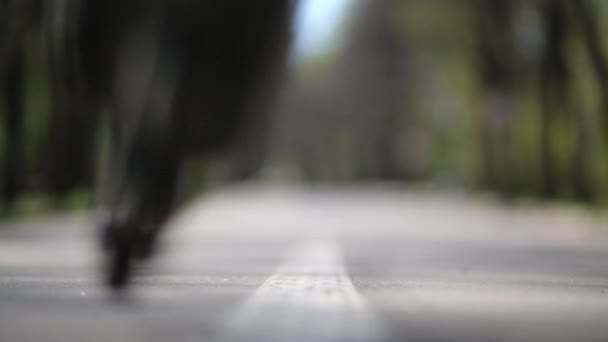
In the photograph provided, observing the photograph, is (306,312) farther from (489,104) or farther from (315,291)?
(489,104)

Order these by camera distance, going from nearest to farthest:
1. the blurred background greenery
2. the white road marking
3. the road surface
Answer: the white road marking → the road surface → the blurred background greenery

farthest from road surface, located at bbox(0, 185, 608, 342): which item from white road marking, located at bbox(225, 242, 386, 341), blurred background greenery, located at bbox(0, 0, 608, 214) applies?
blurred background greenery, located at bbox(0, 0, 608, 214)

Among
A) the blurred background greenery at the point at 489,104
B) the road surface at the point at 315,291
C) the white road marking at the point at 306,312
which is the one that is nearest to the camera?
the white road marking at the point at 306,312

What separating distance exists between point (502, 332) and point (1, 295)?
2.48 meters

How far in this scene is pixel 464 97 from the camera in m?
35.3

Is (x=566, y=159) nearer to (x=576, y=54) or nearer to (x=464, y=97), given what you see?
(x=576, y=54)

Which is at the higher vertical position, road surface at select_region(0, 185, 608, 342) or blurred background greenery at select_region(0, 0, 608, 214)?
blurred background greenery at select_region(0, 0, 608, 214)

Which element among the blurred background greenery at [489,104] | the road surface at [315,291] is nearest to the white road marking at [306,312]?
the road surface at [315,291]

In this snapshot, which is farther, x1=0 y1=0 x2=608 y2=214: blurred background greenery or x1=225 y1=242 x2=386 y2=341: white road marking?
x1=0 y1=0 x2=608 y2=214: blurred background greenery

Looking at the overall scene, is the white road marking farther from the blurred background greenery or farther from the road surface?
the blurred background greenery

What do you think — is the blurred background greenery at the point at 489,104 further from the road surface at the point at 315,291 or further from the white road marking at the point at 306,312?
the white road marking at the point at 306,312

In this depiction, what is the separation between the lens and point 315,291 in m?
6.05

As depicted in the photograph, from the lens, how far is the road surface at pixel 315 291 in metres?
4.55

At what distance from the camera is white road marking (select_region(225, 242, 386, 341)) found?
172 inches
